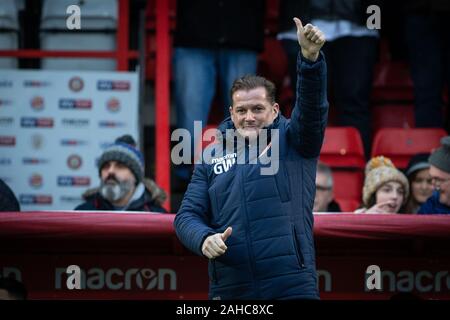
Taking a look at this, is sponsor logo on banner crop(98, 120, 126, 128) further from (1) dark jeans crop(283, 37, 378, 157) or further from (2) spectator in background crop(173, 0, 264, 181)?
(1) dark jeans crop(283, 37, 378, 157)

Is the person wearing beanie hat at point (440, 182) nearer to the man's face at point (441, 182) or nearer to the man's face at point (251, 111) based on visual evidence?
the man's face at point (441, 182)

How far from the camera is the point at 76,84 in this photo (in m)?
8.70

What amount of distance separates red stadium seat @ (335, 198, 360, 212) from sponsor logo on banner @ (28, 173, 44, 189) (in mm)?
2178

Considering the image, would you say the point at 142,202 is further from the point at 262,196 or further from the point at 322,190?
the point at 262,196

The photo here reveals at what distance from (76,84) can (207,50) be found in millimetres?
1055

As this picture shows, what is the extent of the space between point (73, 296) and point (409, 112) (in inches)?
148

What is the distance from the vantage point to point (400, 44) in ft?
30.6

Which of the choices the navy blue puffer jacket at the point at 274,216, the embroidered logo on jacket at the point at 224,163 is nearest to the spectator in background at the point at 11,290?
the navy blue puffer jacket at the point at 274,216

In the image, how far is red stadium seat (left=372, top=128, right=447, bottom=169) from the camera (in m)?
8.43

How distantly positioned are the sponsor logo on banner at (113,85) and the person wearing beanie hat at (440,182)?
2581 millimetres

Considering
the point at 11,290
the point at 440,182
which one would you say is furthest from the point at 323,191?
the point at 11,290

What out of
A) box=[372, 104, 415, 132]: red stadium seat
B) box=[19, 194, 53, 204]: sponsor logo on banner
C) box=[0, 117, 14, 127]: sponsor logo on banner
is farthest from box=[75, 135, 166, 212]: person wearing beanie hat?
box=[372, 104, 415, 132]: red stadium seat

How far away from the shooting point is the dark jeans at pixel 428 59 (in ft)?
28.0
